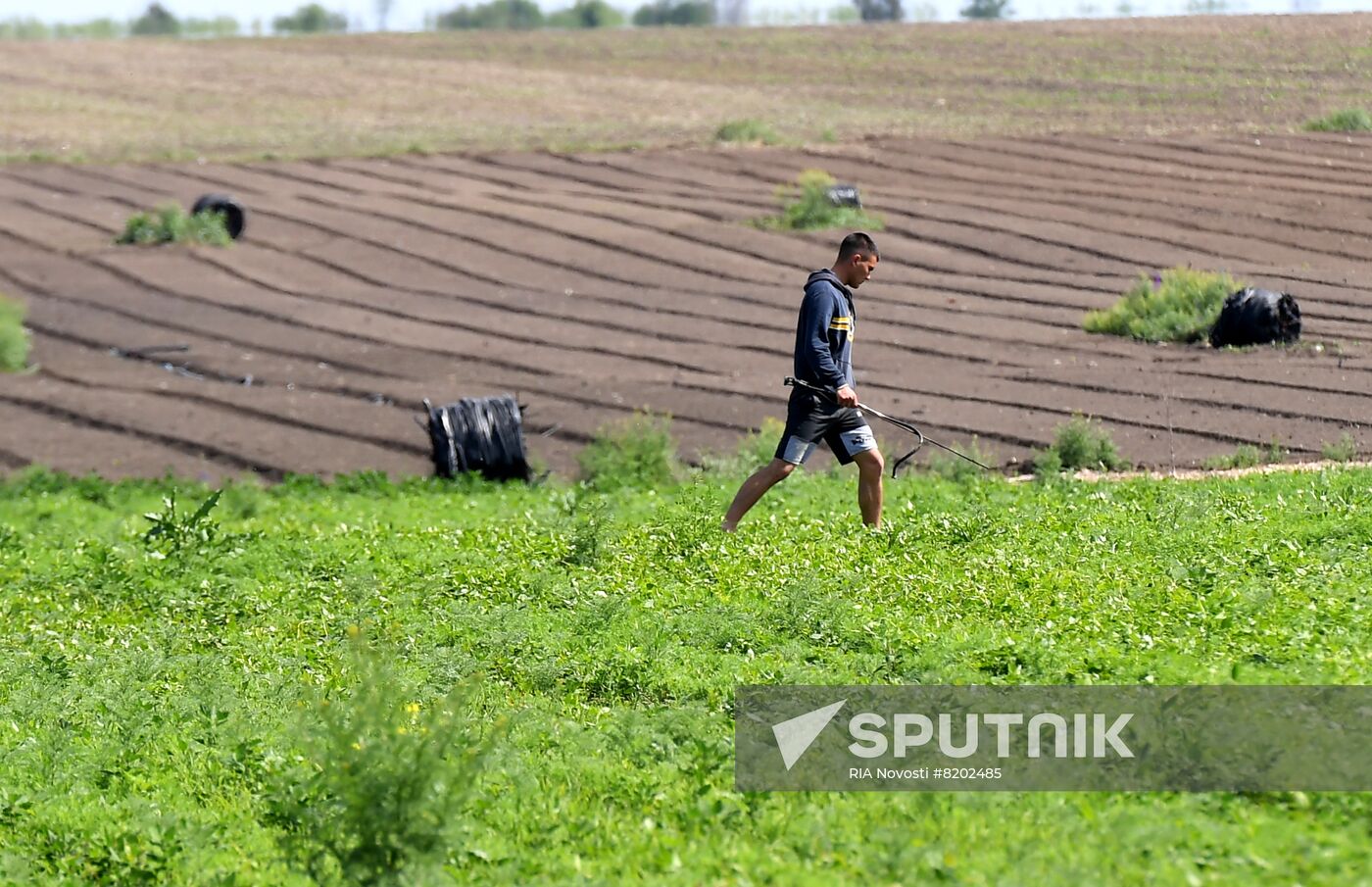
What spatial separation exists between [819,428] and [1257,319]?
958cm

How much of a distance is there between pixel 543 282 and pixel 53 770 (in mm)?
19402

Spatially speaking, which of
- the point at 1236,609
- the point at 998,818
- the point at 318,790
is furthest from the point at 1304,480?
the point at 318,790

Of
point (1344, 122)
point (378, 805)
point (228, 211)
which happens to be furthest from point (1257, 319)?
point (228, 211)

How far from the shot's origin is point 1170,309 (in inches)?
776

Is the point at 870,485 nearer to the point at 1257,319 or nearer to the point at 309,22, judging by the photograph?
the point at 1257,319

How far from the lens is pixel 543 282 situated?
26031 mm

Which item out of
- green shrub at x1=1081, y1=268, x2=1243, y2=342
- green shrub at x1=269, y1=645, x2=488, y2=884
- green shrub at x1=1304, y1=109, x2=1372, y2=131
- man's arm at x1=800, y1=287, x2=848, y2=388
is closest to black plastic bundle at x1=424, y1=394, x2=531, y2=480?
man's arm at x1=800, y1=287, x2=848, y2=388

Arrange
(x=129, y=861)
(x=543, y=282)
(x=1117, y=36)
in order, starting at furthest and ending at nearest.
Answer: (x=1117, y=36), (x=543, y=282), (x=129, y=861)

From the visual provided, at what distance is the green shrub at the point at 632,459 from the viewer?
14.9 metres

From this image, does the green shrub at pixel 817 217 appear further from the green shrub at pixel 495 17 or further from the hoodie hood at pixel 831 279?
the green shrub at pixel 495 17

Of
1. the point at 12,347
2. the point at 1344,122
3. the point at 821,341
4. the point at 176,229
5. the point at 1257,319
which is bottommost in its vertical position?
the point at 12,347

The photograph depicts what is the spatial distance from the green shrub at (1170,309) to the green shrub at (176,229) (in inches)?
631

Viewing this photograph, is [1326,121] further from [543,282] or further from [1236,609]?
[1236,609]

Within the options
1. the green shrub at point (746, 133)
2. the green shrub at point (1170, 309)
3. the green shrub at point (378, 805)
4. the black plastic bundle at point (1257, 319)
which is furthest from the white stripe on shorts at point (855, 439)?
the green shrub at point (746, 133)
